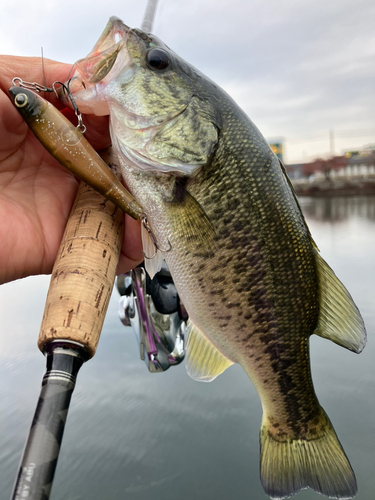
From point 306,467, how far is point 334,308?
49 cm

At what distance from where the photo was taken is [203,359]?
3.84 ft

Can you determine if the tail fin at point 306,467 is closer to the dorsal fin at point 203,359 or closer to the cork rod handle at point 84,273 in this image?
the dorsal fin at point 203,359

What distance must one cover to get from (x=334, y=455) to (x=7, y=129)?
1458 mm

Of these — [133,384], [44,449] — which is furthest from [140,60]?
[133,384]

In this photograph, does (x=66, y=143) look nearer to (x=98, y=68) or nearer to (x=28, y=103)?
(x=28, y=103)

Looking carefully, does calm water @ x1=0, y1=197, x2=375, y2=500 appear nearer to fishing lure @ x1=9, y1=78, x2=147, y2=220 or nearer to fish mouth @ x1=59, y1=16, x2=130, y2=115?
fishing lure @ x1=9, y1=78, x2=147, y2=220

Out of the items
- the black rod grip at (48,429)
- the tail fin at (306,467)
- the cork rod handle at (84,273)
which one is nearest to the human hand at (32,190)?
the cork rod handle at (84,273)

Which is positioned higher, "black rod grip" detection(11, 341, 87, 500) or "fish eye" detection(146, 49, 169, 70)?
"fish eye" detection(146, 49, 169, 70)

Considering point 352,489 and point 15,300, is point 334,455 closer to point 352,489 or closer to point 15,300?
point 352,489

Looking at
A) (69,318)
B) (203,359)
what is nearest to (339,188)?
(203,359)

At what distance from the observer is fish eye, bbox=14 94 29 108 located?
0.82 meters

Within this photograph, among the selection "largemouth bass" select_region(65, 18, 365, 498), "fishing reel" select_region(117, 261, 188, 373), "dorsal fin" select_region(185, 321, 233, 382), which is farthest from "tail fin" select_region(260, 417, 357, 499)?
"fishing reel" select_region(117, 261, 188, 373)

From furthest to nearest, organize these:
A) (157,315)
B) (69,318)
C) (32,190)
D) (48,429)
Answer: (157,315), (32,190), (69,318), (48,429)

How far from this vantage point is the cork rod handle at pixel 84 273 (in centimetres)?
78
